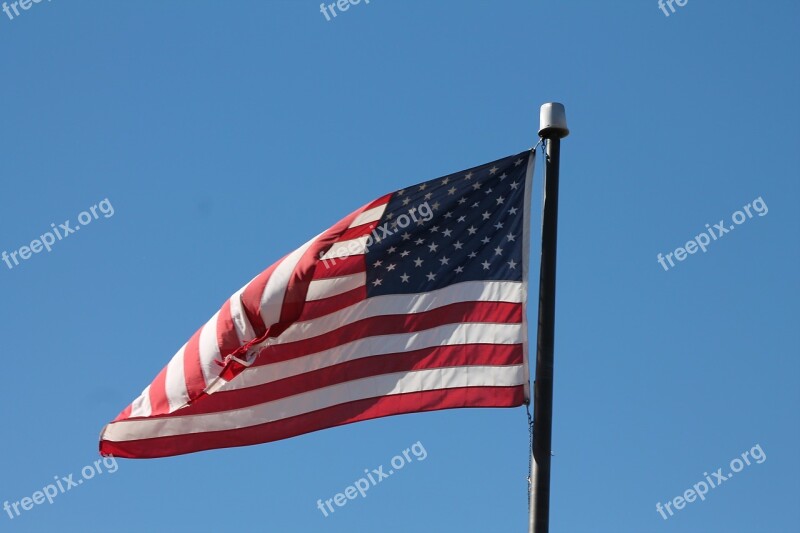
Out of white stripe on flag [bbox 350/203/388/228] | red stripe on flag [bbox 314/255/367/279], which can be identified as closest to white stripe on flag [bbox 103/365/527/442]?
red stripe on flag [bbox 314/255/367/279]

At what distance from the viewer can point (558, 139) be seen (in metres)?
11.7

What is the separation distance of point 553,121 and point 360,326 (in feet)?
9.41

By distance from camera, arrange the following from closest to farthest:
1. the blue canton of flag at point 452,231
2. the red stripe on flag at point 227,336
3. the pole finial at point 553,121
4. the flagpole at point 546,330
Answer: the flagpole at point 546,330
the pole finial at point 553,121
the blue canton of flag at point 452,231
the red stripe on flag at point 227,336

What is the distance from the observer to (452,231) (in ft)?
42.3

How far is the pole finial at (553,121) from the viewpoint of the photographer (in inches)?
459

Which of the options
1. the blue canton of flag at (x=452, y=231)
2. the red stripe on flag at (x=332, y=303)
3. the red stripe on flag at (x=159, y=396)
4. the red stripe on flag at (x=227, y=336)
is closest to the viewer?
the blue canton of flag at (x=452, y=231)

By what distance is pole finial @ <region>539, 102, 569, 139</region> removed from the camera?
11664 millimetres

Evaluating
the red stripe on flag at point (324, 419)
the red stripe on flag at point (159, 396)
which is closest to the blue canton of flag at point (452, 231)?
the red stripe on flag at point (324, 419)

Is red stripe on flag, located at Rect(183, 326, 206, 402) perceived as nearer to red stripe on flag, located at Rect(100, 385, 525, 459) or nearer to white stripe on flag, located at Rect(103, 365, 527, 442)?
white stripe on flag, located at Rect(103, 365, 527, 442)

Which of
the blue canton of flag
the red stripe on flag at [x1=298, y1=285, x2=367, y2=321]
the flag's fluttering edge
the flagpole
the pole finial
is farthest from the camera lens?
the red stripe on flag at [x1=298, y1=285, x2=367, y2=321]

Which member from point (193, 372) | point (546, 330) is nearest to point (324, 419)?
point (193, 372)

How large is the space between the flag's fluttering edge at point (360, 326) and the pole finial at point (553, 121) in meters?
0.85

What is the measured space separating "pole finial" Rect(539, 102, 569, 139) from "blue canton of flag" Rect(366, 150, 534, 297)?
0.84 m

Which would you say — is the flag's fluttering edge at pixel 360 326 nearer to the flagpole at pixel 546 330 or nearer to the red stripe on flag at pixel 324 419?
the red stripe on flag at pixel 324 419
